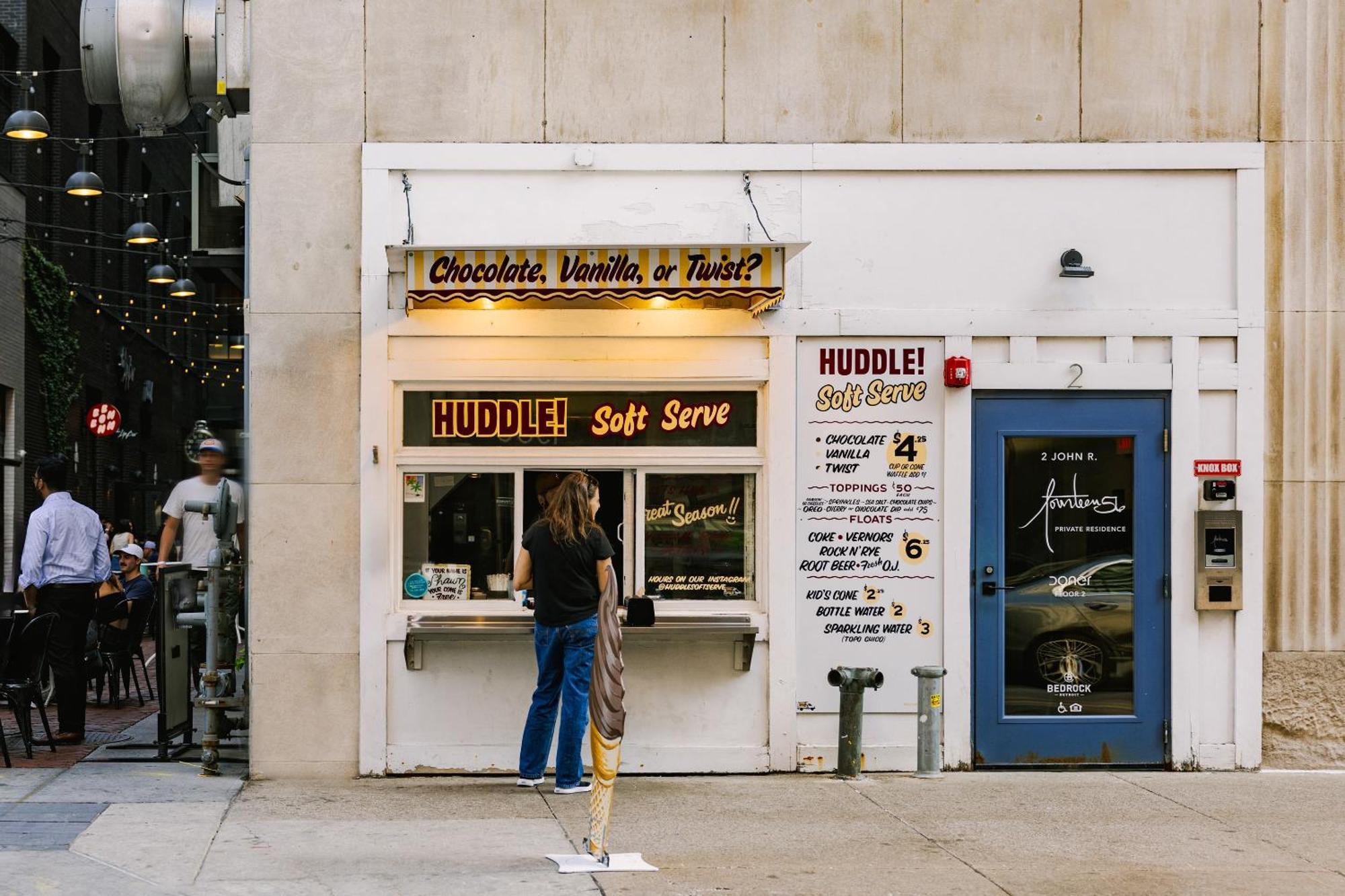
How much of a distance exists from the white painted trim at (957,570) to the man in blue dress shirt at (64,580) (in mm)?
6147

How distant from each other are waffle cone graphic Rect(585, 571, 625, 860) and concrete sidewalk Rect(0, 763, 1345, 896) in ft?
1.08

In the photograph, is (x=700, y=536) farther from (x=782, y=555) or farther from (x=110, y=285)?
(x=110, y=285)

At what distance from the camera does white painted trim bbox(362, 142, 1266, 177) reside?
9.68 metres

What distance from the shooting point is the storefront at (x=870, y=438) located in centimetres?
968

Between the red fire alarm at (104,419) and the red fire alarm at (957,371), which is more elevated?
the red fire alarm at (104,419)

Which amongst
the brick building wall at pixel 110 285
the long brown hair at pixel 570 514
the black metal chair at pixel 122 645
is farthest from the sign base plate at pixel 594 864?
the brick building wall at pixel 110 285

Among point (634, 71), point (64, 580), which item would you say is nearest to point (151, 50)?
point (634, 71)

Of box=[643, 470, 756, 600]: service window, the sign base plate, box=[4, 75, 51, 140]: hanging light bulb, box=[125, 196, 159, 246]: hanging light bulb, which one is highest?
box=[4, 75, 51, 140]: hanging light bulb

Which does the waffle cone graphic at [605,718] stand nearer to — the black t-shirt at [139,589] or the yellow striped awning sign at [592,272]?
the yellow striped awning sign at [592,272]

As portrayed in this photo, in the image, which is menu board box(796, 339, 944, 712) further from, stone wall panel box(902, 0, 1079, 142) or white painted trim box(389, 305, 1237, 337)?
stone wall panel box(902, 0, 1079, 142)

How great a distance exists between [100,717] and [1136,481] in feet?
27.9

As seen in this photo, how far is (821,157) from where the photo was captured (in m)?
9.78

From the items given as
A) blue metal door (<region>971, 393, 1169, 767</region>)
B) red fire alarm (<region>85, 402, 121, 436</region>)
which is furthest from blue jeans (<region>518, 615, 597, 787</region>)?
red fire alarm (<region>85, 402, 121, 436</region>)

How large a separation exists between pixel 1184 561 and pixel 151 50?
7.90 meters
